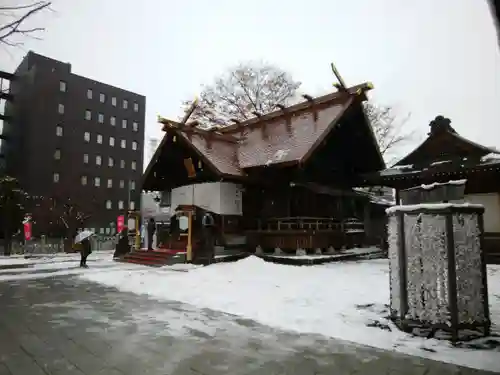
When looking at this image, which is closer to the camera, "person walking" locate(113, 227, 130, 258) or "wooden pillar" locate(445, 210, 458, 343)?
"wooden pillar" locate(445, 210, 458, 343)

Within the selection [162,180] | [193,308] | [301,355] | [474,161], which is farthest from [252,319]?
[162,180]

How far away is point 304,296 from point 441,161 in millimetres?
9941

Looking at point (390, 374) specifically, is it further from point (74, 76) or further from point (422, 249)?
point (74, 76)

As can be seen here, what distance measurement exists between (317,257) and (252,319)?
28.4 feet

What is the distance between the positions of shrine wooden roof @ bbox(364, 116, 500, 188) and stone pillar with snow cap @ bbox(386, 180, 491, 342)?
935 cm

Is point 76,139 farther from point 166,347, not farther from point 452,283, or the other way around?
point 452,283

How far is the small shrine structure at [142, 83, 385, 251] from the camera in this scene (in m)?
15.9

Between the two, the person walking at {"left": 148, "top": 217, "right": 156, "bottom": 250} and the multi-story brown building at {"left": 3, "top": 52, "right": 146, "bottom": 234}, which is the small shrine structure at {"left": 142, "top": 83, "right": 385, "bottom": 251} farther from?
the multi-story brown building at {"left": 3, "top": 52, "right": 146, "bottom": 234}

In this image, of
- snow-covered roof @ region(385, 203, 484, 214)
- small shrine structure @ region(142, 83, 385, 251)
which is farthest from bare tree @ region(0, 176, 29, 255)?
snow-covered roof @ region(385, 203, 484, 214)

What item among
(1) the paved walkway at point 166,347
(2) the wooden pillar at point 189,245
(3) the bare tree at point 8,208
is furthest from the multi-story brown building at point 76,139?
(1) the paved walkway at point 166,347

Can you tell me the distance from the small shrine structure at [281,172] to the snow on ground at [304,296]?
9.99 feet

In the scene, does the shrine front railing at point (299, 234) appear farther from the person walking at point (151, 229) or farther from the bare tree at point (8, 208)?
the bare tree at point (8, 208)

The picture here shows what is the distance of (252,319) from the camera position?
6348 mm

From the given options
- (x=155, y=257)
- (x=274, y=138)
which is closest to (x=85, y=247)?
(x=155, y=257)
